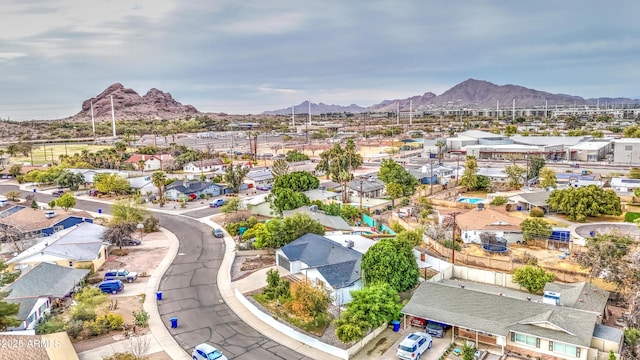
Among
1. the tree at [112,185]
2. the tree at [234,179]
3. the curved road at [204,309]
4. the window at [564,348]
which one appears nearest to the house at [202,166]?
the tree at [112,185]

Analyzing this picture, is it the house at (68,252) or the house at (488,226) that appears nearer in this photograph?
the house at (68,252)

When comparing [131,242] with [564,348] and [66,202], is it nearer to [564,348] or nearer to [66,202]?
[66,202]

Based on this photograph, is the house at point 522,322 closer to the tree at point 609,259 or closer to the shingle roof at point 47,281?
the tree at point 609,259

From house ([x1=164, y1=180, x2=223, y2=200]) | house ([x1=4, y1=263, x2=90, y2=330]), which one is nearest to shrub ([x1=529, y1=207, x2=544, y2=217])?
house ([x1=4, y1=263, x2=90, y2=330])

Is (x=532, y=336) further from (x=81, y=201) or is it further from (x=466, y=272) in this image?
(x=81, y=201)

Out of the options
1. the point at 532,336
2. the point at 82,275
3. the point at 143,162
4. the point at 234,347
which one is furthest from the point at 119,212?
the point at 143,162

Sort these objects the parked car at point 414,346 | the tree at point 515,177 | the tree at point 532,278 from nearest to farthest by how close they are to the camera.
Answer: the parked car at point 414,346 → the tree at point 532,278 → the tree at point 515,177
